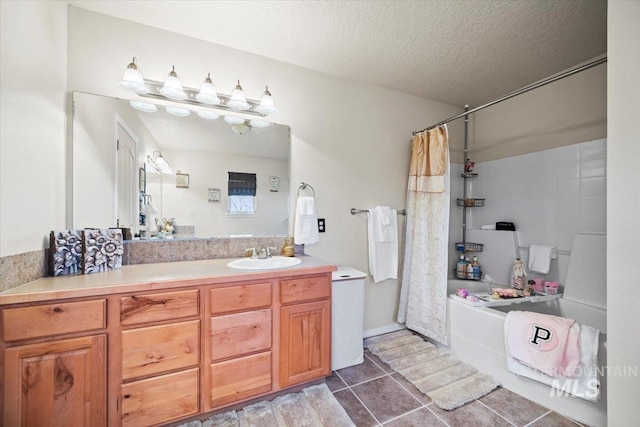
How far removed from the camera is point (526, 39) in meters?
1.84

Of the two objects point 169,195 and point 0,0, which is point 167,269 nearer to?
point 169,195

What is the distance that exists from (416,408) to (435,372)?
43cm

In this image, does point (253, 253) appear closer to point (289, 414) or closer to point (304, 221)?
point (304, 221)

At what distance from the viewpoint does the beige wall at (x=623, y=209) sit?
3.38 ft

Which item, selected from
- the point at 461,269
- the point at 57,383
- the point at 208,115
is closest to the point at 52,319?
the point at 57,383

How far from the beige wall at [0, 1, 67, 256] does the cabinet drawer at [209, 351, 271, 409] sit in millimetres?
1151

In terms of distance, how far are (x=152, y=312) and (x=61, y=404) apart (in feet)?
1.63

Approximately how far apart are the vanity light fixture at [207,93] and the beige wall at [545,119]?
9.66 ft

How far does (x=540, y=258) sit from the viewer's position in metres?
2.26

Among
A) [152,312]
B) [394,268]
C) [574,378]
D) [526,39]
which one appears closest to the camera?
[152,312]

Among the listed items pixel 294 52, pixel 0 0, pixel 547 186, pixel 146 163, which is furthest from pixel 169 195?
pixel 547 186

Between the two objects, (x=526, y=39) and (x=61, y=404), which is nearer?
(x=61, y=404)

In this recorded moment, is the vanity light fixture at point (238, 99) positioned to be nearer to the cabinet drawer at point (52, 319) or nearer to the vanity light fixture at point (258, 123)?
the vanity light fixture at point (258, 123)

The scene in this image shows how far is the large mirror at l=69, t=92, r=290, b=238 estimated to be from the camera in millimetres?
1578
